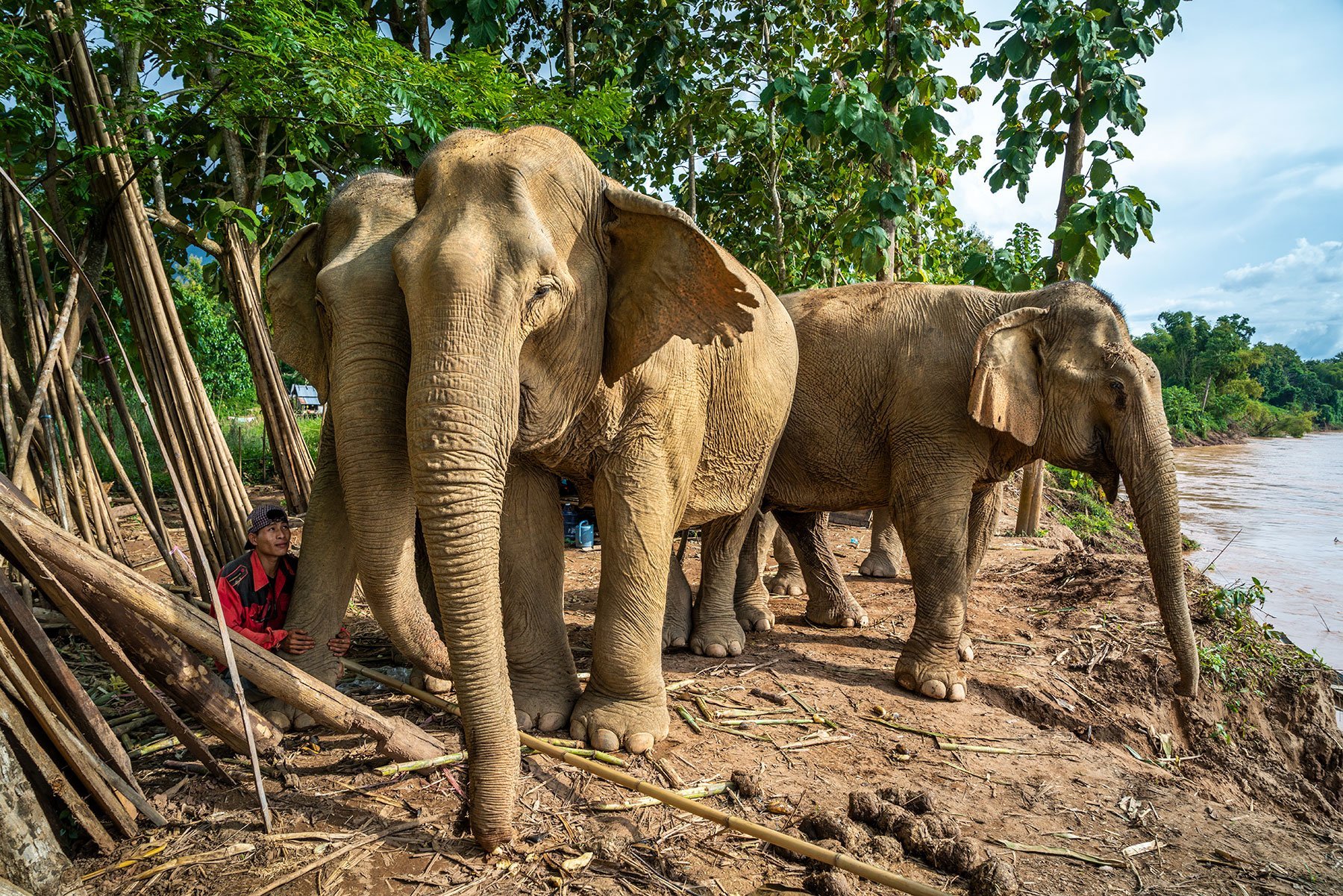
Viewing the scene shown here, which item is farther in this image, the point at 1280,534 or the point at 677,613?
the point at 1280,534

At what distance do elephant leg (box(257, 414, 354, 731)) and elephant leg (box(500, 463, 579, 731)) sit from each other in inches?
30.3

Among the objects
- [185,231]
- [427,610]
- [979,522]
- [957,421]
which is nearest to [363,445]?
[427,610]

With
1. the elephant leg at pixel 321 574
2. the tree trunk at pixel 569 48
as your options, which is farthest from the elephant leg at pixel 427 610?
the tree trunk at pixel 569 48

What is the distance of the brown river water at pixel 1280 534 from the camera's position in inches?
429

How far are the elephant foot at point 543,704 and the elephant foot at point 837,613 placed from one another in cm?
308

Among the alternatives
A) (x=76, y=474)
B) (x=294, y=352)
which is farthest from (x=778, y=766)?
(x=76, y=474)

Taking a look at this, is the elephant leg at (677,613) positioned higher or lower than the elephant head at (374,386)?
lower

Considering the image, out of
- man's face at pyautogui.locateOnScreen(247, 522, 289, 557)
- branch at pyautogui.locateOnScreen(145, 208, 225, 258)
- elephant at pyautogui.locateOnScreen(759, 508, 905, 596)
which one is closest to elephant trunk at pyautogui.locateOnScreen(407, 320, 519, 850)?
man's face at pyautogui.locateOnScreen(247, 522, 289, 557)

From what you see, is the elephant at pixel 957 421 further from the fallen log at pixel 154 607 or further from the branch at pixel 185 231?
the branch at pixel 185 231

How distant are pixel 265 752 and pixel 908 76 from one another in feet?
25.9

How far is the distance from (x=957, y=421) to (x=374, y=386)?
3.97 meters

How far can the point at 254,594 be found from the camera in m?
4.13

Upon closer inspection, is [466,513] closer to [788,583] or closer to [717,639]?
[717,639]

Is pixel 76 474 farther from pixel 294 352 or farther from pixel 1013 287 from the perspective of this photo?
pixel 1013 287
